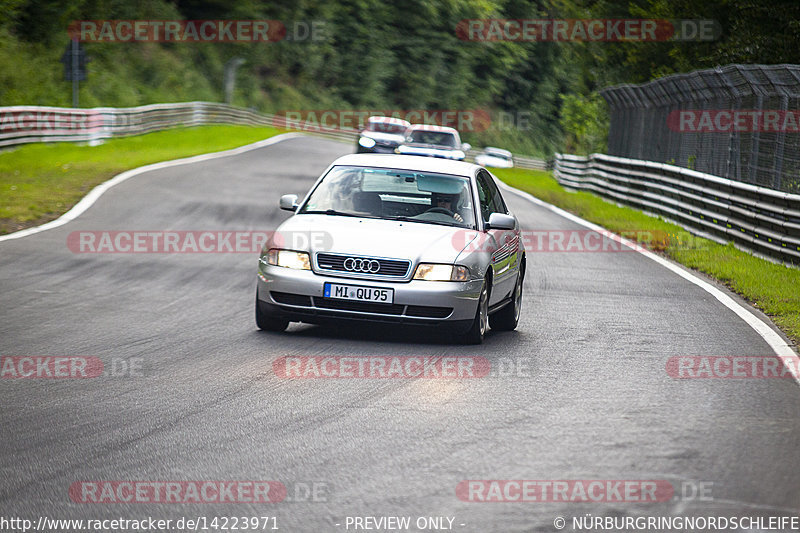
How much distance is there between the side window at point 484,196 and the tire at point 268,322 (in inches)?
80.0

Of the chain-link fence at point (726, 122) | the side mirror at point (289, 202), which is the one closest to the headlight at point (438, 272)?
the side mirror at point (289, 202)

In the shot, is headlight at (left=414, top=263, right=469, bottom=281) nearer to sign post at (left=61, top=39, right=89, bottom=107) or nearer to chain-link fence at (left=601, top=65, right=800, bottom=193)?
chain-link fence at (left=601, top=65, right=800, bottom=193)

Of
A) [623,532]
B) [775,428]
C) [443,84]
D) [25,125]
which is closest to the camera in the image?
[623,532]

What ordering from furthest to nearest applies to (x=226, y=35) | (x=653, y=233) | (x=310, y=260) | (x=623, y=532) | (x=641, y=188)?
1. (x=226, y=35)
2. (x=641, y=188)
3. (x=653, y=233)
4. (x=310, y=260)
5. (x=623, y=532)

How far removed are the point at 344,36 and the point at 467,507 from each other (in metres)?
83.5

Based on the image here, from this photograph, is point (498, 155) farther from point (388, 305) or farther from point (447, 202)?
point (388, 305)

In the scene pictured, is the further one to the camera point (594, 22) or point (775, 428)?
point (594, 22)

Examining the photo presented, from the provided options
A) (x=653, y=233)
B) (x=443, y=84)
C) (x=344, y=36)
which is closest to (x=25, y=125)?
(x=653, y=233)

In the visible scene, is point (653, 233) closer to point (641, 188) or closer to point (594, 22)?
point (641, 188)

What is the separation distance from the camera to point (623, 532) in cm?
485

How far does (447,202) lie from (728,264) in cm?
700

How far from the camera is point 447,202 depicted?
10391mm

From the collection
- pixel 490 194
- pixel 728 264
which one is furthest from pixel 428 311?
pixel 728 264

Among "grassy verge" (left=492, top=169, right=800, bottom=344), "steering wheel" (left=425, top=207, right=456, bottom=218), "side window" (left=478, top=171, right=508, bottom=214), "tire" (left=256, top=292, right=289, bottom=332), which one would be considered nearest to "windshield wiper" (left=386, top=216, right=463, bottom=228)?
"steering wheel" (left=425, top=207, right=456, bottom=218)
